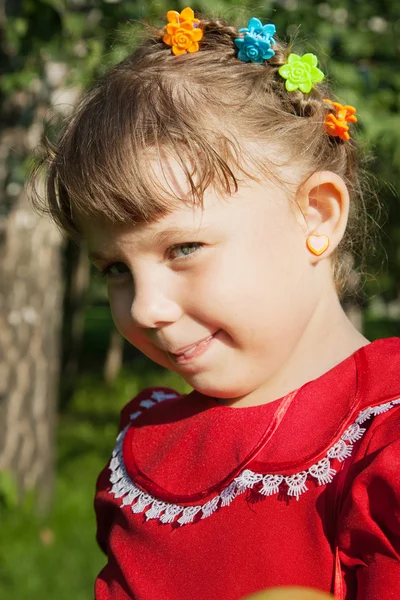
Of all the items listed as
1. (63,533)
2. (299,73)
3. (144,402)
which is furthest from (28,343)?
(299,73)

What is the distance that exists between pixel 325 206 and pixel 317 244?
87 millimetres

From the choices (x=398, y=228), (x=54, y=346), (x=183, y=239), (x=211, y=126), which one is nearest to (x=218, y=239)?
(x=183, y=239)

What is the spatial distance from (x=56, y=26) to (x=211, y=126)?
2.51 m

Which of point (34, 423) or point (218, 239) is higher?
point (218, 239)

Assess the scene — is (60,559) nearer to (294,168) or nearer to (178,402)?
(178,402)

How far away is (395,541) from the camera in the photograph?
1336 millimetres

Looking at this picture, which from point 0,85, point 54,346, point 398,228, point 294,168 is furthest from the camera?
point 398,228

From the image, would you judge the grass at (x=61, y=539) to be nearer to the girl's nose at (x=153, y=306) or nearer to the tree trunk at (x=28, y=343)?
the tree trunk at (x=28, y=343)

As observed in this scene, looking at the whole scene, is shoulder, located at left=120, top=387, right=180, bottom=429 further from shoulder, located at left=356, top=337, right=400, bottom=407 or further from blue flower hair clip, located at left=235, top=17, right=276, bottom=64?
blue flower hair clip, located at left=235, top=17, right=276, bottom=64

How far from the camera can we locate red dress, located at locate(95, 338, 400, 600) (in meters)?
1.37

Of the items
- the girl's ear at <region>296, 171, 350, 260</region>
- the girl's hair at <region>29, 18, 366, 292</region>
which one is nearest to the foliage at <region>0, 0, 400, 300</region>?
the girl's hair at <region>29, 18, 366, 292</region>

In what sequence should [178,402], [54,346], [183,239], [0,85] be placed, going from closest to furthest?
[183,239], [178,402], [0,85], [54,346]

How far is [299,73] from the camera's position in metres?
1.80

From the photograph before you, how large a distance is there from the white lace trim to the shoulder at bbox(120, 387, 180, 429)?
25 centimetres
